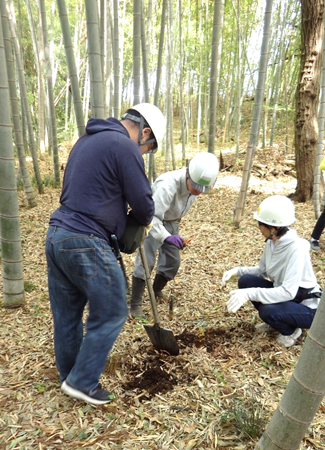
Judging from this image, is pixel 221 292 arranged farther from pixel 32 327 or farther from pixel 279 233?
pixel 32 327

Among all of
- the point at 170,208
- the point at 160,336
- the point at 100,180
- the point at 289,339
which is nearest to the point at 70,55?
the point at 170,208

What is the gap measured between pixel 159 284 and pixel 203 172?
1296 millimetres

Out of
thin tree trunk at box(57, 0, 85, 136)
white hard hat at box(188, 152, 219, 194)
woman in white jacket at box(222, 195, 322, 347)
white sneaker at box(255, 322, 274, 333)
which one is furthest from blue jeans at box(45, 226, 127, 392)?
thin tree trunk at box(57, 0, 85, 136)

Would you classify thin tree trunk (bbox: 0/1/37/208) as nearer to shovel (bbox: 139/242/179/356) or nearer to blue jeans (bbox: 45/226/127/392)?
blue jeans (bbox: 45/226/127/392)

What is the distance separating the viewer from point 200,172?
2654mm

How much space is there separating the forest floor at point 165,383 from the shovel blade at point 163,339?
0.06 metres

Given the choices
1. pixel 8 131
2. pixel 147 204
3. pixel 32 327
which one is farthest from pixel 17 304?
pixel 147 204

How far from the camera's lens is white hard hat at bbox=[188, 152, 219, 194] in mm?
2641

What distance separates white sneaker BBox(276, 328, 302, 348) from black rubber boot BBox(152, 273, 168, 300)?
1.20 metres

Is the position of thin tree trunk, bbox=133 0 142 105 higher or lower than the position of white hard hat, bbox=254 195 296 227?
higher

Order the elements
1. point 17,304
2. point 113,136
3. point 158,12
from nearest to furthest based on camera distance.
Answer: point 113,136
point 17,304
point 158,12

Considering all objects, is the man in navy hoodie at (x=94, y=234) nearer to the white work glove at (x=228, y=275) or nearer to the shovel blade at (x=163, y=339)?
the shovel blade at (x=163, y=339)

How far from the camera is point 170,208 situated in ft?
9.85

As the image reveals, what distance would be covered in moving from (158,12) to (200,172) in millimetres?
13461
